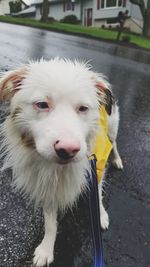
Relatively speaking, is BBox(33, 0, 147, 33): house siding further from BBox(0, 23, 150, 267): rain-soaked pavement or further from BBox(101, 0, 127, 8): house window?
BBox(0, 23, 150, 267): rain-soaked pavement

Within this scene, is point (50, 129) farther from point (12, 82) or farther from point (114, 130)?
point (114, 130)

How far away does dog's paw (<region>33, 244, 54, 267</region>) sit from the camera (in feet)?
10.3

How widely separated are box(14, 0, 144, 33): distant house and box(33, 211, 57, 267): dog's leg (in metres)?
36.2

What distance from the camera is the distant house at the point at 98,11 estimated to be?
3969 centimetres

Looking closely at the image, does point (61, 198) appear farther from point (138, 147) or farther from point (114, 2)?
point (114, 2)

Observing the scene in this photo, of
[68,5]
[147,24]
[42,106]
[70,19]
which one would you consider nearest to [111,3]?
[70,19]

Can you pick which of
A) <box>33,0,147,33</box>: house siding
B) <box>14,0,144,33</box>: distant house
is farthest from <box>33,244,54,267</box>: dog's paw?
<box>33,0,147,33</box>: house siding

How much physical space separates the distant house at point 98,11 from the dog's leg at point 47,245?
36.2 metres

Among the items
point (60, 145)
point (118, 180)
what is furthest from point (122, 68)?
point (60, 145)

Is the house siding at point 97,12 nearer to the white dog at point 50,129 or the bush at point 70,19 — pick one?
the bush at point 70,19

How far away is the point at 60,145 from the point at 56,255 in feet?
4.71

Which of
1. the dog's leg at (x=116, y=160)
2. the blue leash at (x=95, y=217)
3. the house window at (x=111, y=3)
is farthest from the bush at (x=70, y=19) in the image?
the blue leash at (x=95, y=217)

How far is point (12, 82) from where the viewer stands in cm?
279

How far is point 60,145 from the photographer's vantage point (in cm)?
222
